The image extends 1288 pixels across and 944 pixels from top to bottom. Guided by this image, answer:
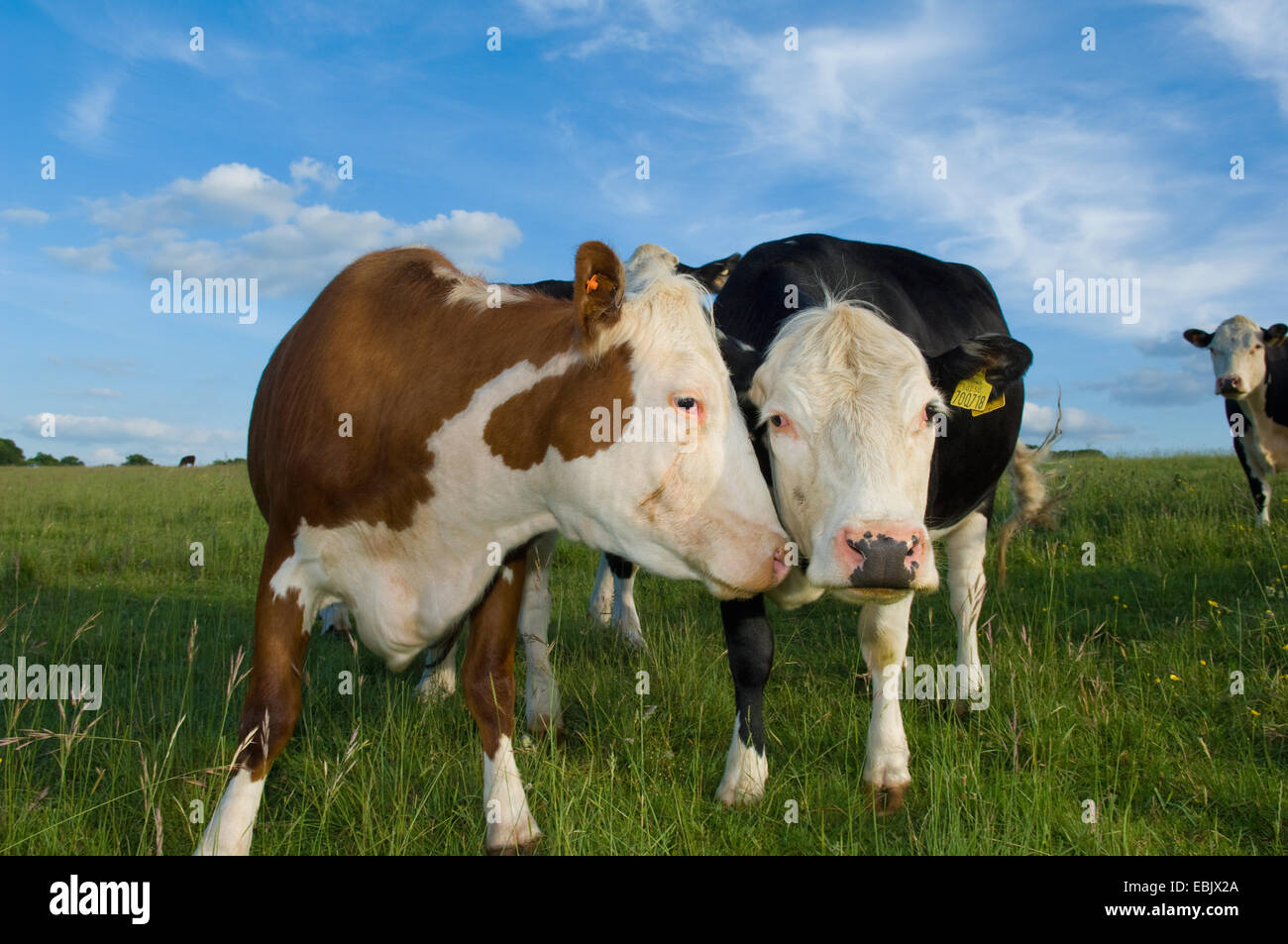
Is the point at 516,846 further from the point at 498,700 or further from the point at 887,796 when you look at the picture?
the point at 887,796

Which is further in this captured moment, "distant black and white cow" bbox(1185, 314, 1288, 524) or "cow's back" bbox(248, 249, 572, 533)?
"distant black and white cow" bbox(1185, 314, 1288, 524)

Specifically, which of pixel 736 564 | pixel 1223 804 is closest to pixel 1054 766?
pixel 1223 804

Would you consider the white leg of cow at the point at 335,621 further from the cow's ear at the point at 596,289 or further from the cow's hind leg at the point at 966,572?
the cow's ear at the point at 596,289

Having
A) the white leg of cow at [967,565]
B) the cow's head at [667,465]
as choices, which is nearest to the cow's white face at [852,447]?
the cow's head at [667,465]

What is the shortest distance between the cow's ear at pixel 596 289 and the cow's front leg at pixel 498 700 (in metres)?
1.15

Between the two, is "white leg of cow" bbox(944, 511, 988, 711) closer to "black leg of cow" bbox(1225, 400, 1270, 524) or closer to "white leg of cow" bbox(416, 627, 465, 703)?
"white leg of cow" bbox(416, 627, 465, 703)

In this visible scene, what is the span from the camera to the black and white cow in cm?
328

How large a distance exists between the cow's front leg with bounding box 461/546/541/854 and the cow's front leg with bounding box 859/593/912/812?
1524 millimetres

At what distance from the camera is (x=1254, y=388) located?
13.4 m

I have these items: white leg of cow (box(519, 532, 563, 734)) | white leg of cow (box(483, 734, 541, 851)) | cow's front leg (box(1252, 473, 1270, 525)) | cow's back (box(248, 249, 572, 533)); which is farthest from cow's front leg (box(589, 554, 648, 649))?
cow's front leg (box(1252, 473, 1270, 525))

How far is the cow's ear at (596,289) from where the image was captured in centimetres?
323

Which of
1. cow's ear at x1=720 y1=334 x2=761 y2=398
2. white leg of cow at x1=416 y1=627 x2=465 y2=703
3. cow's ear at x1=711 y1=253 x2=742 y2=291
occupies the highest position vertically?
cow's ear at x1=711 y1=253 x2=742 y2=291
